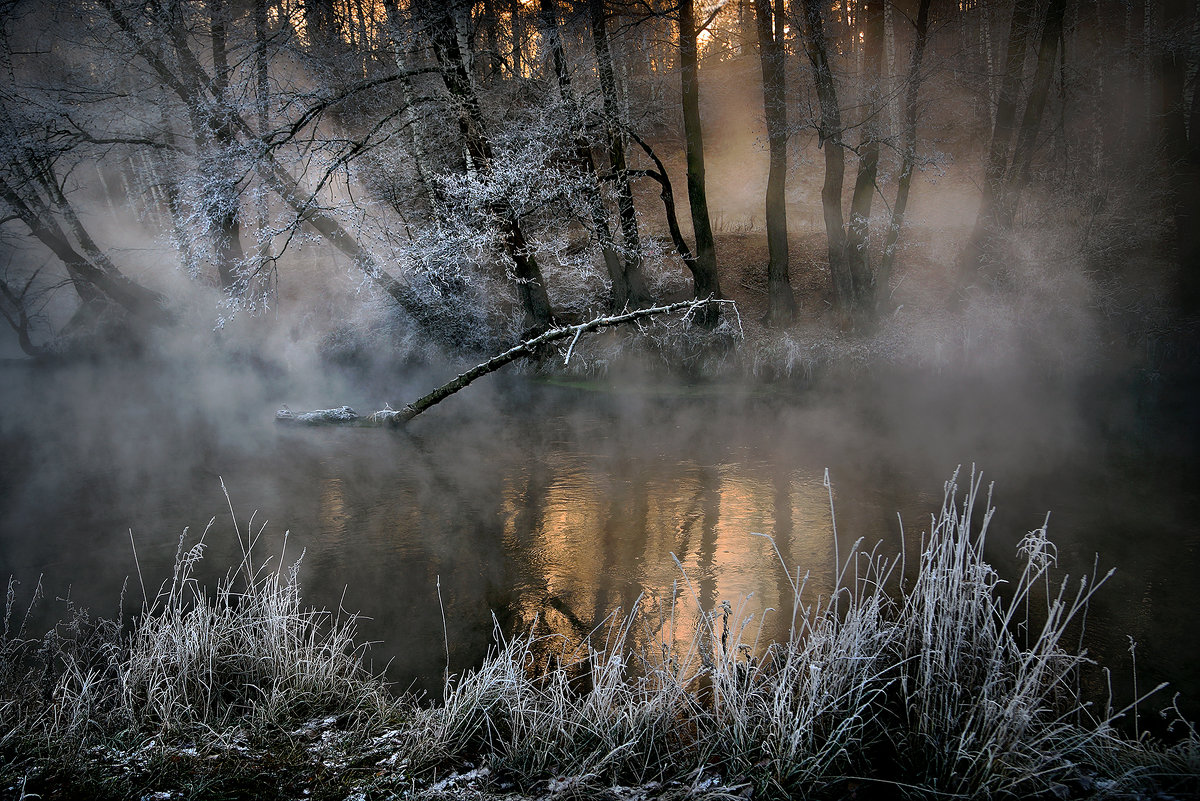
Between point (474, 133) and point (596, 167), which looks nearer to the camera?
point (474, 133)

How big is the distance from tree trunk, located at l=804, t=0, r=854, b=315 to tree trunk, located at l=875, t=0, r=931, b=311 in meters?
0.72

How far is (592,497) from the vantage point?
26.5 feet

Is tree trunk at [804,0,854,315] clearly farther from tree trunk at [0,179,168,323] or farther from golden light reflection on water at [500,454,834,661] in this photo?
tree trunk at [0,179,168,323]

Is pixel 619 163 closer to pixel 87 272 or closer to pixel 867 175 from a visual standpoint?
pixel 867 175

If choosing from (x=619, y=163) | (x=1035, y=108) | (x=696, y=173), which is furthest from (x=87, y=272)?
(x=1035, y=108)

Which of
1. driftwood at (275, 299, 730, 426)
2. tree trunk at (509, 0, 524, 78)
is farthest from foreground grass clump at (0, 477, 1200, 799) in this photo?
tree trunk at (509, 0, 524, 78)

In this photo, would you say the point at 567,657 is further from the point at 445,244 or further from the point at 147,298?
the point at 147,298

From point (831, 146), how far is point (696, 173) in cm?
232

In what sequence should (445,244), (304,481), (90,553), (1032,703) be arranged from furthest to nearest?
1. (445,244)
2. (304,481)
3. (90,553)
4. (1032,703)

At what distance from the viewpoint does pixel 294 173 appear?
15648 mm

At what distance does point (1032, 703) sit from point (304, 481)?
328 inches

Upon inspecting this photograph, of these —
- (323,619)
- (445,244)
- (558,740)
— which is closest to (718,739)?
(558,740)

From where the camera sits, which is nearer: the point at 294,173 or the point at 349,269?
the point at 294,173

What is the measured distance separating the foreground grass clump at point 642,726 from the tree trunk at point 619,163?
966cm
